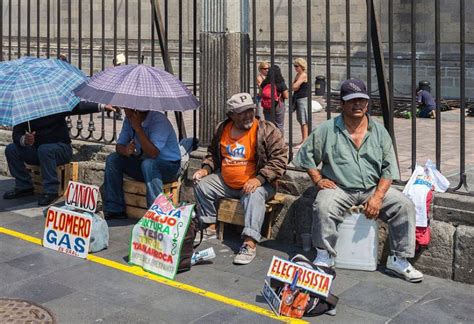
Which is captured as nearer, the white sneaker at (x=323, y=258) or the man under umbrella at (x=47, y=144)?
the white sneaker at (x=323, y=258)

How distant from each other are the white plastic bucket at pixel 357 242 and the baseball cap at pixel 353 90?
907 mm

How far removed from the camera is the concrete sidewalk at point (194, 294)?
4.84m

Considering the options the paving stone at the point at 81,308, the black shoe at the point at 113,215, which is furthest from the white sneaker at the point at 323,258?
the black shoe at the point at 113,215

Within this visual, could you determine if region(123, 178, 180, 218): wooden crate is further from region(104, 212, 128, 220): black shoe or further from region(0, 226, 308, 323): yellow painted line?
region(0, 226, 308, 323): yellow painted line

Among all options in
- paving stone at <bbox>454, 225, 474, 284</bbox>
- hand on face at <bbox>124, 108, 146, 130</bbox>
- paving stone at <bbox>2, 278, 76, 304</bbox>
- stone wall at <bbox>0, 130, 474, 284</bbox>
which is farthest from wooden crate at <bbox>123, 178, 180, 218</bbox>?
paving stone at <bbox>454, 225, 474, 284</bbox>

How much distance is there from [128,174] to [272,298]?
2.83 metres

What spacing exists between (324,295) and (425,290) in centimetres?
104

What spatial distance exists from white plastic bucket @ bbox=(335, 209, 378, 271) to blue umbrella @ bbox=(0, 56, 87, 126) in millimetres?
3149

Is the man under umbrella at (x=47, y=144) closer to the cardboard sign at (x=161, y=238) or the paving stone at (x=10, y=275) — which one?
the paving stone at (x=10, y=275)

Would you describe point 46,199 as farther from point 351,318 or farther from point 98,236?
point 351,318

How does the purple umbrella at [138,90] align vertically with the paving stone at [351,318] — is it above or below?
above

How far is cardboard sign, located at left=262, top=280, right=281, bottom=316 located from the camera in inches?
192

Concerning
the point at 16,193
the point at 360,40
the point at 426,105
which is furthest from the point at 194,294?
Answer: the point at 360,40

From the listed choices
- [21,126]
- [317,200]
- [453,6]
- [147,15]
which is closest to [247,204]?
[317,200]
